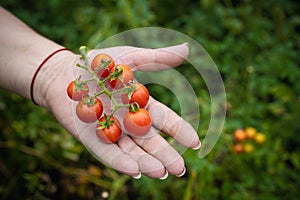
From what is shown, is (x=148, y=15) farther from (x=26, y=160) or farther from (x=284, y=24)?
(x=26, y=160)

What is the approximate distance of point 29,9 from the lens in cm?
342

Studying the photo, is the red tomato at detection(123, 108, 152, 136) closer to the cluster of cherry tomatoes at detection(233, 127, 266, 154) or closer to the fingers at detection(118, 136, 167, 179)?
the fingers at detection(118, 136, 167, 179)

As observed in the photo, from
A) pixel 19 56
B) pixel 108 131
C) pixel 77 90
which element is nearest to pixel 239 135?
pixel 108 131

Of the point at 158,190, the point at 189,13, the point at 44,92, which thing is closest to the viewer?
the point at 44,92

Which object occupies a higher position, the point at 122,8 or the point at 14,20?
the point at 14,20

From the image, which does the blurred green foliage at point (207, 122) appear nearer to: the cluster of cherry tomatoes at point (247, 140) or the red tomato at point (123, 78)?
the cluster of cherry tomatoes at point (247, 140)

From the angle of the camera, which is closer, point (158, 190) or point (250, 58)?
point (158, 190)

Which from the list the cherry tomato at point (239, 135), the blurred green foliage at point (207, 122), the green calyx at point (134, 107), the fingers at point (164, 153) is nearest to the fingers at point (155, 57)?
the green calyx at point (134, 107)

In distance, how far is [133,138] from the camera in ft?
5.82

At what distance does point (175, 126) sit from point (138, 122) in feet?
0.51

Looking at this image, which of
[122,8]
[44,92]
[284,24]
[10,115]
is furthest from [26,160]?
[284,24]

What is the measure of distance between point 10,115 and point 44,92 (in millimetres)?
844

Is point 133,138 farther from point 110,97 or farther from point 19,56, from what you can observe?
point 19,56

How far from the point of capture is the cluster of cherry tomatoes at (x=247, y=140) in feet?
7.63
